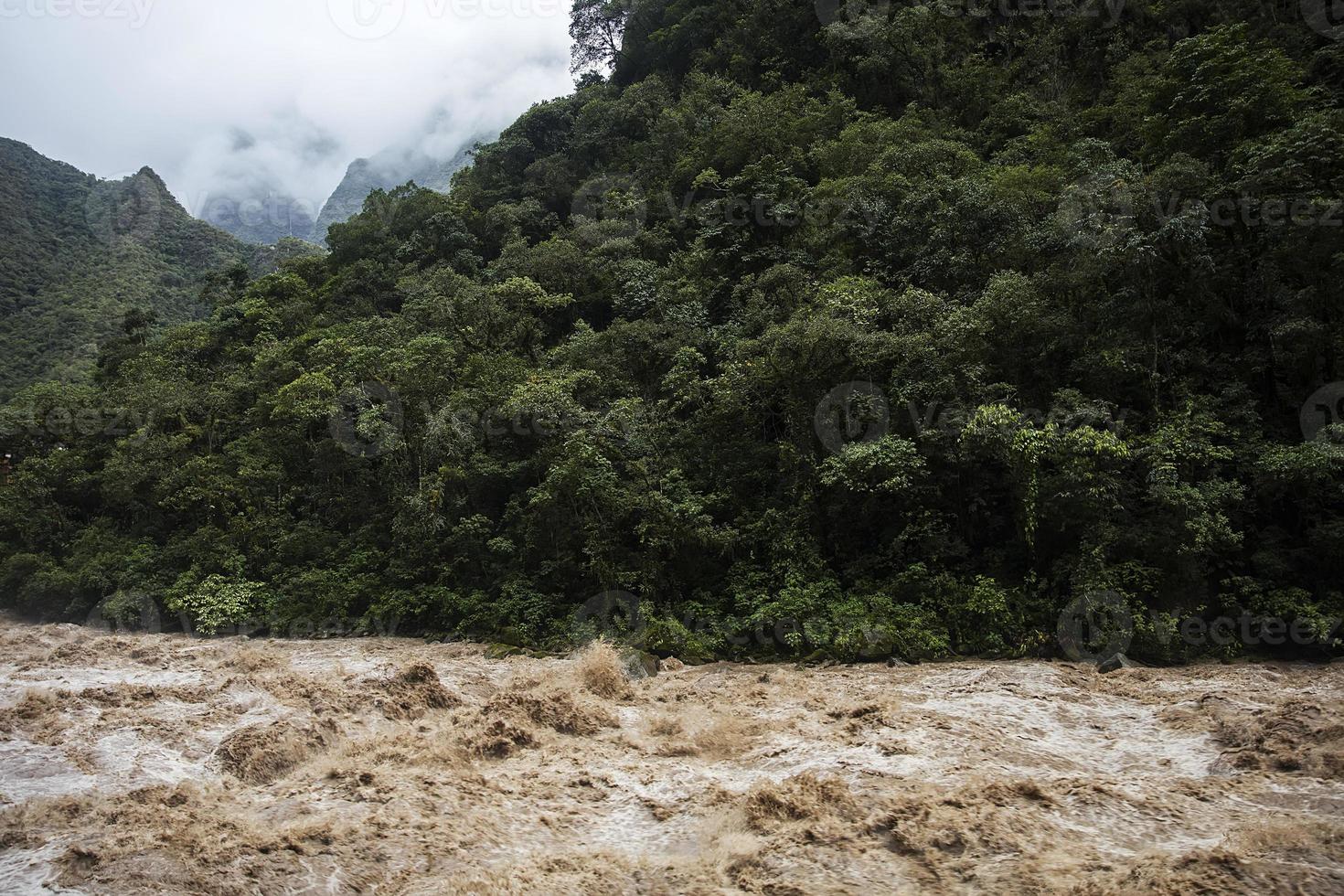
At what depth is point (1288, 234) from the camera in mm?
12828

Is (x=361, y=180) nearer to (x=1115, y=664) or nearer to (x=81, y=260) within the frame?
(x=81, y=260)

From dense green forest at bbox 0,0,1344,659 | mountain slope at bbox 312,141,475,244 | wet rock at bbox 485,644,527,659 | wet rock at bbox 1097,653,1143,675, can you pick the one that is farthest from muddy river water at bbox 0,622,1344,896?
mountain slope at bbox 312,141,475,244

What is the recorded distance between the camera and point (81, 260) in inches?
2136

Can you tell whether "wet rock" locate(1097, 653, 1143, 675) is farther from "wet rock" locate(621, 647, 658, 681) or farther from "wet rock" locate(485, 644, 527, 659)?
"wet rock" locate(485, 644, 527, 659)

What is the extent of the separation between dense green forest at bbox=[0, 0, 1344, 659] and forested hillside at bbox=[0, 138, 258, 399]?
19.1 metres

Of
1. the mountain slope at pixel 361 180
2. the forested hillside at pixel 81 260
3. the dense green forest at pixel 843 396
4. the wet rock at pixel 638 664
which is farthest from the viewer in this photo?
the mountain slope at pixel 361 180

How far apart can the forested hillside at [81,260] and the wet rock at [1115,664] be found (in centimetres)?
4040

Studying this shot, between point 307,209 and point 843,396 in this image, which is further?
point 307,209

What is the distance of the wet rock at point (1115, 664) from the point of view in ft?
38.0

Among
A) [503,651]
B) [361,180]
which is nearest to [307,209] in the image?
[361,180]

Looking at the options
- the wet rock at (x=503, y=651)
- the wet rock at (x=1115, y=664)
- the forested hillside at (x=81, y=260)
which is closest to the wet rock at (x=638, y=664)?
the wet rock at (x=503, y=651)

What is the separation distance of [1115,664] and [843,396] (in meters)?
6.58

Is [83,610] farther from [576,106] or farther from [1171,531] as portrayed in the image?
[576,106]

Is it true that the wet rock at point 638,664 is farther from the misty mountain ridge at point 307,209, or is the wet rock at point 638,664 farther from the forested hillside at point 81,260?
the misty mountain ridge at point 307,209
